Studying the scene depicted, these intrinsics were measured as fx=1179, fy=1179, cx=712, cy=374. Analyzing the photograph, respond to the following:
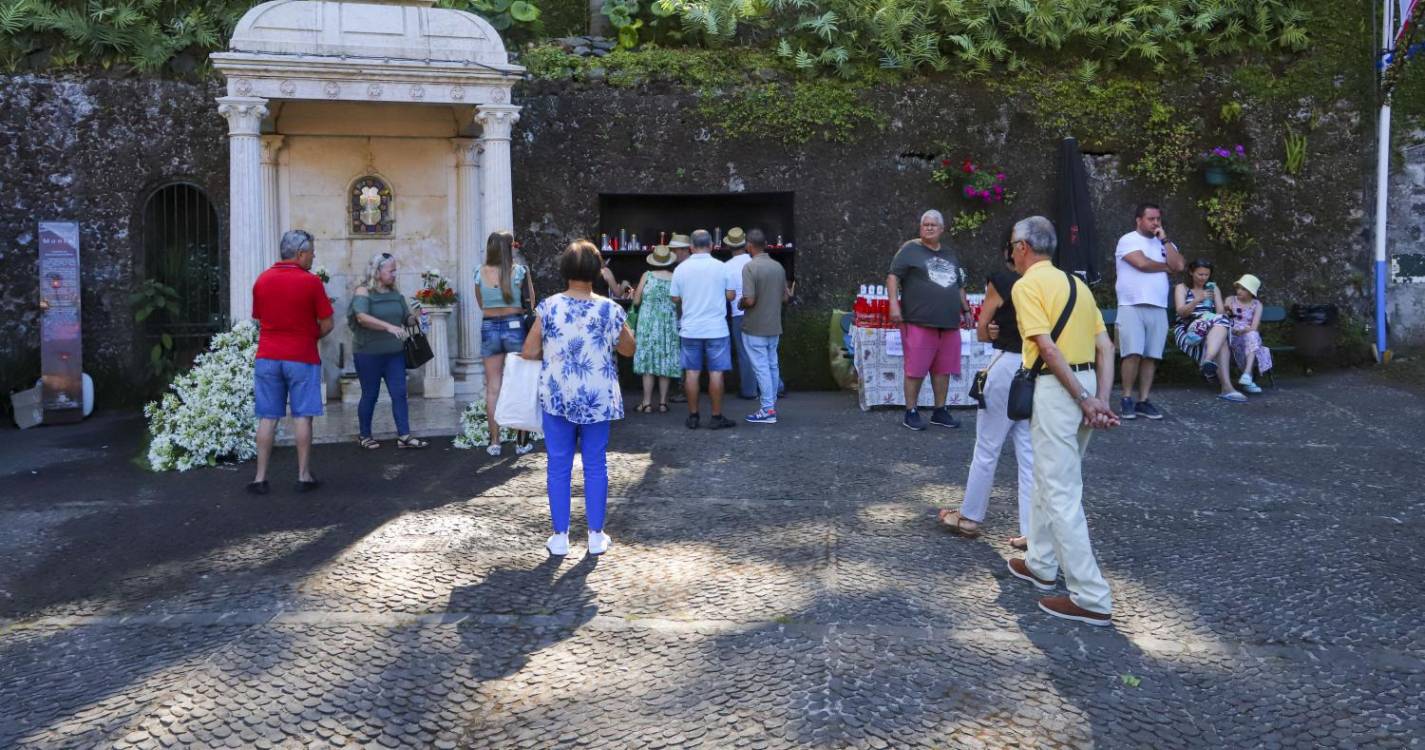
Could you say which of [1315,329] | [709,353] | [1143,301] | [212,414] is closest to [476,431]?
[212,414]

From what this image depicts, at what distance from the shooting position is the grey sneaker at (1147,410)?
1009cm

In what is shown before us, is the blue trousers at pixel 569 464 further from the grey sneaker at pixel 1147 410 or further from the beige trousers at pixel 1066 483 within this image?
the grey sneaker at pixel 1147 410

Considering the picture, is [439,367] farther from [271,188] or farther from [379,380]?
[271,188]

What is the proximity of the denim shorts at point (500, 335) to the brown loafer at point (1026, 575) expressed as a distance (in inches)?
178

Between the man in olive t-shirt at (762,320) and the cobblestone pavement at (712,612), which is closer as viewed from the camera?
the cobblestone pavement at (712,612)

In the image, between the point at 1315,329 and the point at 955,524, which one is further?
the point at 1315,329

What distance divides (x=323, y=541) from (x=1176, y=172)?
1008cm

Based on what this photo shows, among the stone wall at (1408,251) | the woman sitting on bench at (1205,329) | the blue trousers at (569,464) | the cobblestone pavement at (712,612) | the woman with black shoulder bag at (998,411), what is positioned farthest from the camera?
the stone wall at (1408,251)

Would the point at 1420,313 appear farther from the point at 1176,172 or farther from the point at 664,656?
the point at 664,656

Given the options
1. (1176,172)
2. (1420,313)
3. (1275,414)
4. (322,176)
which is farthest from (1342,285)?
(322,176)

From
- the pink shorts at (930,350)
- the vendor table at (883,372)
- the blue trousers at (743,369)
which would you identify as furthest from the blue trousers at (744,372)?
the pink shorts at (930,350)

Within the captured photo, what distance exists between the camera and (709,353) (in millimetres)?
10062

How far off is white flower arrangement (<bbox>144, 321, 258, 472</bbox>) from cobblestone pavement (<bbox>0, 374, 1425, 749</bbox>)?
0.37 meters

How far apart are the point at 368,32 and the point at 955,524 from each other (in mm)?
6407
